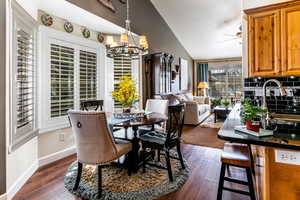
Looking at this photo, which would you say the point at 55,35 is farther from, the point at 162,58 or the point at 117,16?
the point at 162,58

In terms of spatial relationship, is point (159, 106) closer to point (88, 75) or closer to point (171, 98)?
point (88, 75)

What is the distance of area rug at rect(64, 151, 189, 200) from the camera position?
220 centimetres

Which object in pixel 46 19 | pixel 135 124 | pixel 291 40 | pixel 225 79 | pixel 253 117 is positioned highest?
pixel 46 19

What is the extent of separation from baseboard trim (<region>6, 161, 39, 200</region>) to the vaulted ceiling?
16.4 feet

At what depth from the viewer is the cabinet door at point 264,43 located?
2.14m

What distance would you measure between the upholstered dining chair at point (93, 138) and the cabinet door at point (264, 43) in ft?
6.38

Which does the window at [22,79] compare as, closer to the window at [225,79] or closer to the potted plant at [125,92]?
the potted plant at [125,92]

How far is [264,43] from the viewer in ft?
7.28

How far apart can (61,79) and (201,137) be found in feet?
11.3

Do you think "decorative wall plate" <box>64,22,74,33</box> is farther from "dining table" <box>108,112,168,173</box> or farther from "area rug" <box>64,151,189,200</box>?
"area rug" <box>64,151,189,200</box>

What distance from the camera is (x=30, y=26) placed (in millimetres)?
2664

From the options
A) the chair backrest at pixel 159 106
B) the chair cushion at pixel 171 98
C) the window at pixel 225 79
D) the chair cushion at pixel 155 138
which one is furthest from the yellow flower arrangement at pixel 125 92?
the window at pixel 225 79

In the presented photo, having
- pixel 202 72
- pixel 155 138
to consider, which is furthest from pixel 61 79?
pixel 202 72

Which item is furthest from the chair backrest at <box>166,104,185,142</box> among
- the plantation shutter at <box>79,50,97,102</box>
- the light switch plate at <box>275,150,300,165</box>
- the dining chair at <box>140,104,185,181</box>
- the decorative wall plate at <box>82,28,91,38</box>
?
the decorative wall plate at <box>82,28,91,38</box>
